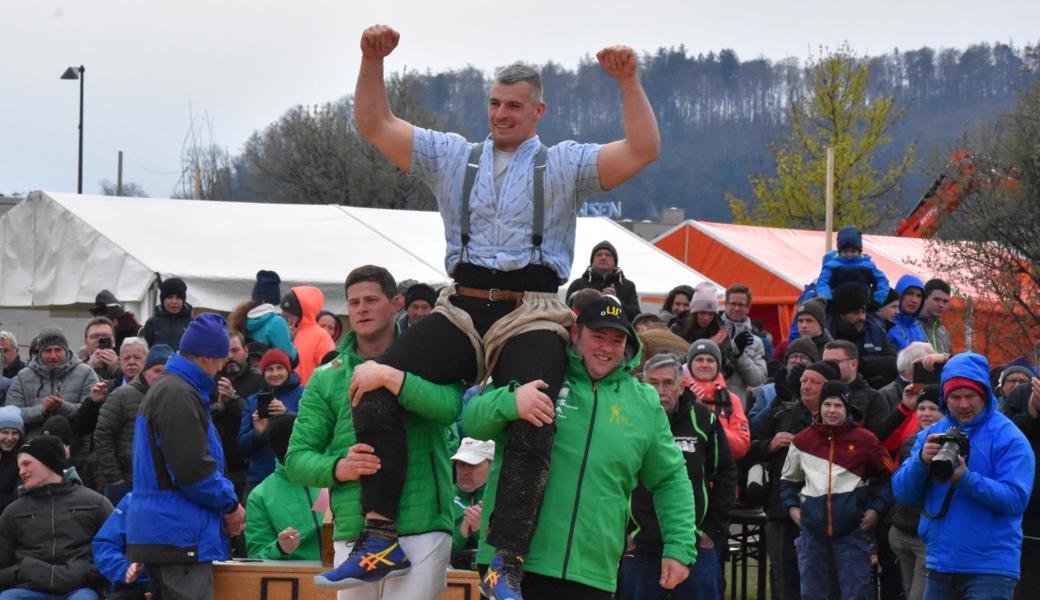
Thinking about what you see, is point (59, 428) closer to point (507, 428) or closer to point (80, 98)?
point (507, 428)

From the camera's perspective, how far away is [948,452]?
7.34 metres

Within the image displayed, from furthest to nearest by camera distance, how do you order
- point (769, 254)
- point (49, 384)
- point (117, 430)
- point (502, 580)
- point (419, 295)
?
point (769, 254) < point (49, 384) < point (419, 295) < point (117, 430) < point (502, 580)

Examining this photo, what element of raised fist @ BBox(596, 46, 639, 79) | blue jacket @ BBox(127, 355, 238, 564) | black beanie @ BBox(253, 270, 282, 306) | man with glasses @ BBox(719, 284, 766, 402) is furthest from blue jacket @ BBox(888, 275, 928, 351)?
raised fist @ BBox(596, 46, 639, 79)

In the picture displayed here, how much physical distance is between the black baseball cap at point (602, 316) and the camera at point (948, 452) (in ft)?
9.38

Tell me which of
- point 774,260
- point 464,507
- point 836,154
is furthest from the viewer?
point 836,154

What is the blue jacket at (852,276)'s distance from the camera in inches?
459

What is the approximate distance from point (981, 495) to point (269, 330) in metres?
5.86

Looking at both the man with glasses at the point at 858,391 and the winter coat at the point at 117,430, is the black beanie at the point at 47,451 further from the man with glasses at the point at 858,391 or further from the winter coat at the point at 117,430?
the man with glasses at the point at 858,391

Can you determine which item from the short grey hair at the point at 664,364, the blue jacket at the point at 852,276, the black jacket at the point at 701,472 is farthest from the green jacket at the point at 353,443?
the blue jacket at the point at 852,276

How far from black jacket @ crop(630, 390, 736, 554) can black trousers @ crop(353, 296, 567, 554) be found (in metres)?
3.29

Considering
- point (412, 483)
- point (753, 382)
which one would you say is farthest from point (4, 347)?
point (412, 483)

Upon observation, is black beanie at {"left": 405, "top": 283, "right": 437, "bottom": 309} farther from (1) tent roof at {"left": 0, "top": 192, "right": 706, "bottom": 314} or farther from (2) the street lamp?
(2) the street lamp

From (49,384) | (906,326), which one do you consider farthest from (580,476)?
(906,326)

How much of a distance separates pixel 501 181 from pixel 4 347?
8.99 meters
